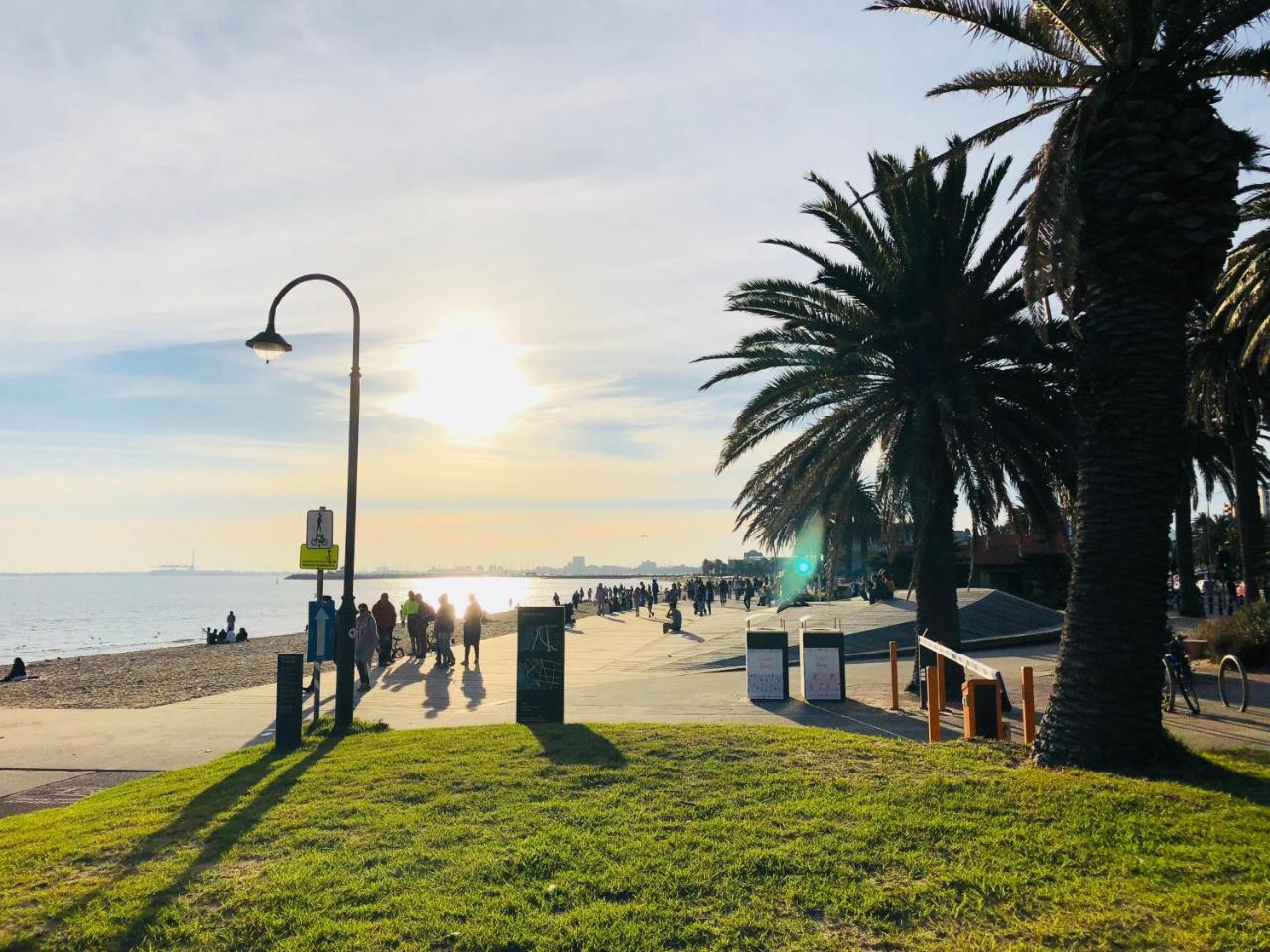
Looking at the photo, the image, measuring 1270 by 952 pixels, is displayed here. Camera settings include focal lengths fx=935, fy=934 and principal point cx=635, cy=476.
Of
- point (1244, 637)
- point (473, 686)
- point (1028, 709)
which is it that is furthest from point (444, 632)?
point (1244, 637)

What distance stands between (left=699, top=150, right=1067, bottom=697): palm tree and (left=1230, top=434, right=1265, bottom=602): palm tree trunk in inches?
481

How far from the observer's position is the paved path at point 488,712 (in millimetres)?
10781

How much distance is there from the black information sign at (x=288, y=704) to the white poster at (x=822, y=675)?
709 centimetres

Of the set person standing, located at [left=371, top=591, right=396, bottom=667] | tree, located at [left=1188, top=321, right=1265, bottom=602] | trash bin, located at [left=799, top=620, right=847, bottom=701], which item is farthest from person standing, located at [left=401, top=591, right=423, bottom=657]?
tree, located at [left=1188, top=321, right=1265, bottom=602]

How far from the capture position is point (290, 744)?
10141mm

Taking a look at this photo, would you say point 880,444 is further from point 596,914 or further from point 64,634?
point 64,634

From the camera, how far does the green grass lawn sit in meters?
4.70

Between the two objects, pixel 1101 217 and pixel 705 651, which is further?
pixel 705 651

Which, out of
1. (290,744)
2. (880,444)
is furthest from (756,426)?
(290,744)

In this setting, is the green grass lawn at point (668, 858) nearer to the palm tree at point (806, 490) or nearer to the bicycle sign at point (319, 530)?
the bicycle sign at point (319, 530)

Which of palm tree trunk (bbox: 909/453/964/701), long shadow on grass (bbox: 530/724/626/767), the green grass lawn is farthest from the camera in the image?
palm tree trunk (bbox: 909/453/964/701)

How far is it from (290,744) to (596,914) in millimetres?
6389

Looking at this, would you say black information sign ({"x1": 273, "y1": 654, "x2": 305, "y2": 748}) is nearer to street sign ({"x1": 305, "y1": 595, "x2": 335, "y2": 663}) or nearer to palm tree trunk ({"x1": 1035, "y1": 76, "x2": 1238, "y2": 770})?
street sign ({"x1": 305, "y1": 595, "x2": 335, "y2": 663})

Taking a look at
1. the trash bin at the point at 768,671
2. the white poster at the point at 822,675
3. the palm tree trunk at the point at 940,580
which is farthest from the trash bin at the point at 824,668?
the palm tree trunk at the point at 940,580
